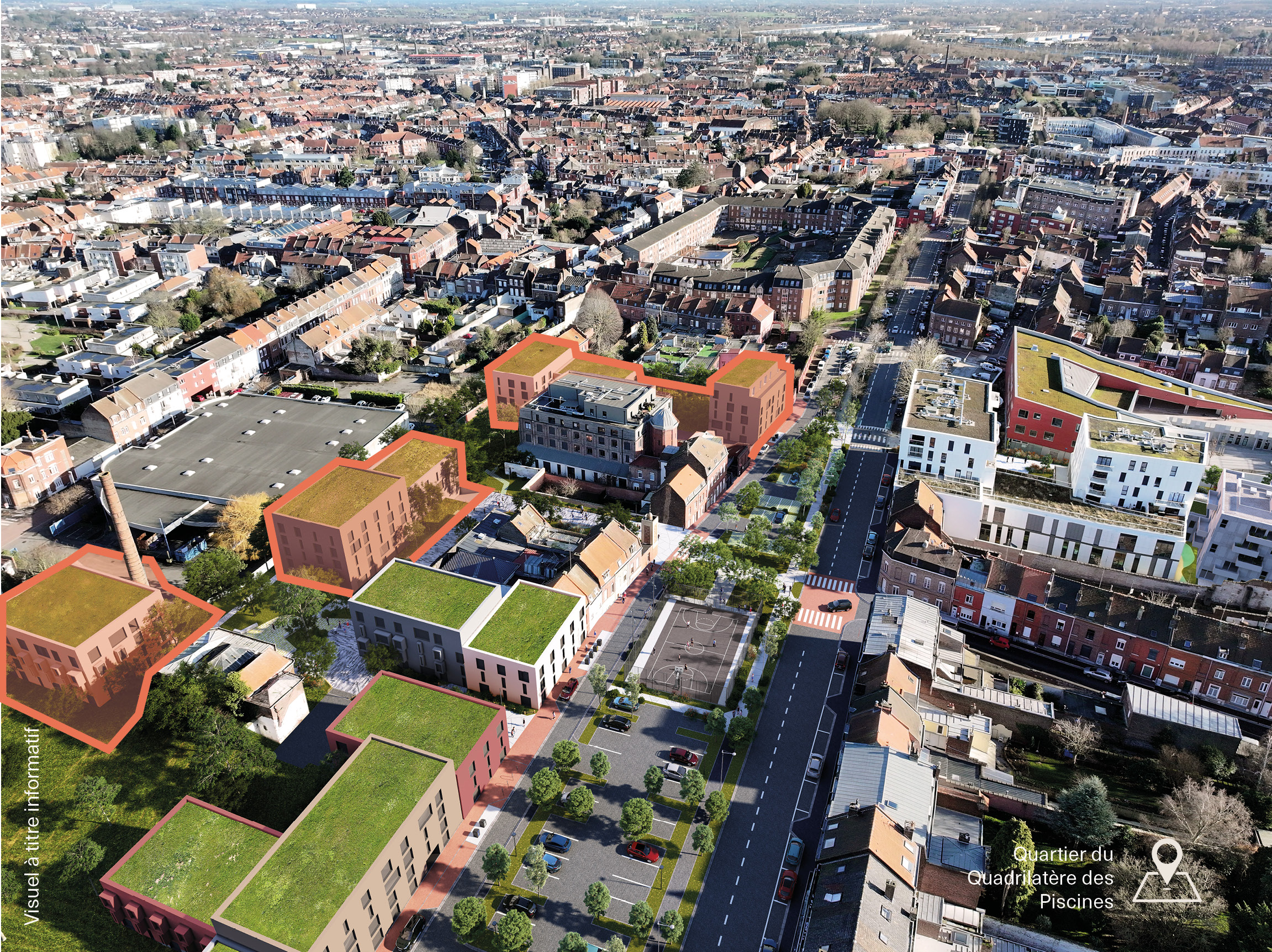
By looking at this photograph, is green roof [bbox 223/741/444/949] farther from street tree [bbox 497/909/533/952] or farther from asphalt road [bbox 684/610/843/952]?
asphalt road [bbox 684/610/843/952]

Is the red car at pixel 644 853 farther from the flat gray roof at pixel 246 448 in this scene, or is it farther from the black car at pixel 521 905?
the flat gray roof at pixel 246 448

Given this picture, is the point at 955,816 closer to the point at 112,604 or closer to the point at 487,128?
the point at 112,604

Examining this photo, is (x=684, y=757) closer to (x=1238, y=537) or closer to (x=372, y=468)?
(x=372, y=468)

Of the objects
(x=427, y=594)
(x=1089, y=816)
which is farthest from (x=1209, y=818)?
(x=427, y=594)

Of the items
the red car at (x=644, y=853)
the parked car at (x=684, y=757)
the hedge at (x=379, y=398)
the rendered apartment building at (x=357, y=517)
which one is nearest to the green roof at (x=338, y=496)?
the rendered apartment building at (x=357, y=517)

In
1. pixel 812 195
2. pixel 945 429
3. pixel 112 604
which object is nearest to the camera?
pixel 112 604

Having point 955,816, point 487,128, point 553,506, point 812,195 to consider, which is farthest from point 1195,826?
point 487,128

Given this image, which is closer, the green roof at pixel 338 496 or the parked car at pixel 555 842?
the parked car at pixel 555 842
